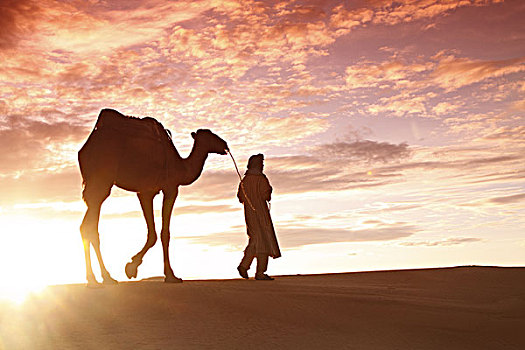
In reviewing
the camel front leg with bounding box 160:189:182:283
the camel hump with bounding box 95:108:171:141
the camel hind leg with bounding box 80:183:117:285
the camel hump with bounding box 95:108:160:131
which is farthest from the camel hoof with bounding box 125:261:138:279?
the camel hump with bounding box 95:108:160:131

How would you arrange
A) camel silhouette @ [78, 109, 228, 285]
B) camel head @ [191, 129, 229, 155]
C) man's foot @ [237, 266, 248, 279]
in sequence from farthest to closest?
man's foot @ [237, 266, 248, 279] → camel head @ [191, 129, 229, 155] → camel silhouette @ [78, 109, 228, 285]

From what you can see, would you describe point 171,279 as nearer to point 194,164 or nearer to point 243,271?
point 243,271

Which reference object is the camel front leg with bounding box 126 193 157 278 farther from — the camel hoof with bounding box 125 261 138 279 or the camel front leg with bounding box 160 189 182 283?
the camel front leg with bounding box 160 189 182 283

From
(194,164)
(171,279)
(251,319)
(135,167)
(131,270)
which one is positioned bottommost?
(251,319)

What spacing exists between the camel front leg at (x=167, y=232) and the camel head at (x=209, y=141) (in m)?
1.55

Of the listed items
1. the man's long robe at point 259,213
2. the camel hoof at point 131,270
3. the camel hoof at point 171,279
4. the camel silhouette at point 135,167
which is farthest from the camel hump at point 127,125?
the camel hoof at point 171,279

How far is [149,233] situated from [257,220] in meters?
3.07

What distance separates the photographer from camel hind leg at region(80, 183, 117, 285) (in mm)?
11719

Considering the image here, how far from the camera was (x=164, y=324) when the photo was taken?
27.4ft

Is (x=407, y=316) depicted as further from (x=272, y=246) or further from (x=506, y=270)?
(x=506, y=270)

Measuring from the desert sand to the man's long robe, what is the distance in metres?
2.73

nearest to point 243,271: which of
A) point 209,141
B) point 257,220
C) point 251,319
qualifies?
point 257,220

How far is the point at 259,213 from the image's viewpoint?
1540 cm

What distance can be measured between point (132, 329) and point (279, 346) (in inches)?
77.0
